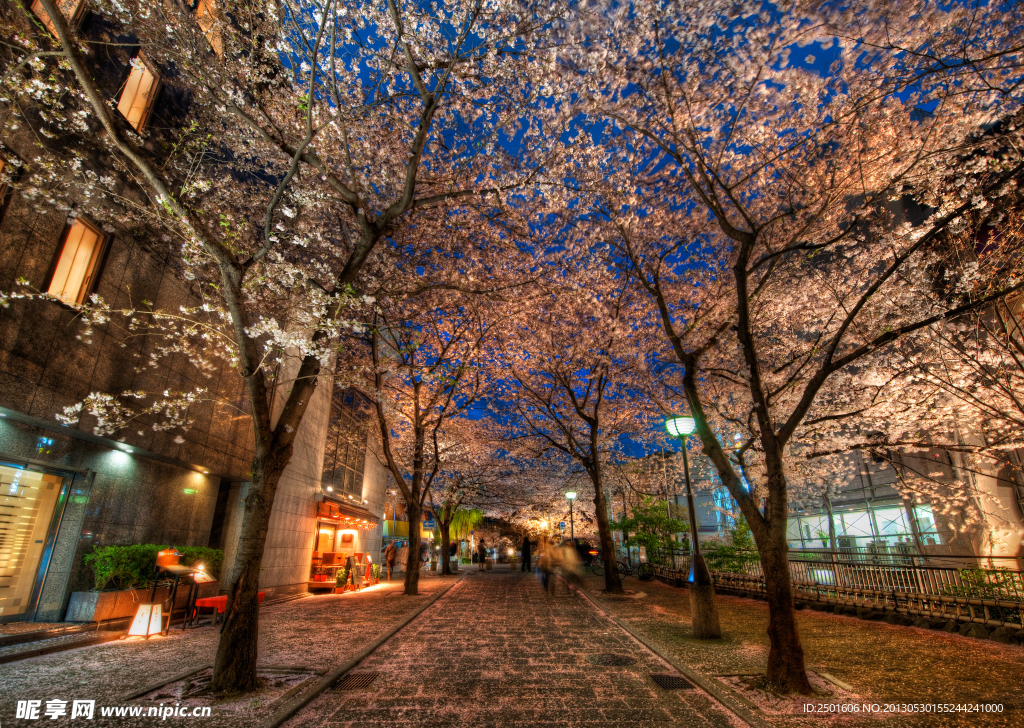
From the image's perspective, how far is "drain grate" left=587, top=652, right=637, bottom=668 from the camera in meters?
7.22

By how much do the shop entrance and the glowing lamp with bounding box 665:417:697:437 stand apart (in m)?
13.4

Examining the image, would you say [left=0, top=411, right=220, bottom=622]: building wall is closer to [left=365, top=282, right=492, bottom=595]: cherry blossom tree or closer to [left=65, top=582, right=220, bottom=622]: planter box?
[left=65, top=582, right=220, bottom=622]: planter box

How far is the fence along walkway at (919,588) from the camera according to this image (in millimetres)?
9398

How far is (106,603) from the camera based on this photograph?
8992 millimetres

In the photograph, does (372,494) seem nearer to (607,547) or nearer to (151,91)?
(607,547)

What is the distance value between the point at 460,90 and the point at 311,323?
641 centimetres

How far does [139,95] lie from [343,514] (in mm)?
16272

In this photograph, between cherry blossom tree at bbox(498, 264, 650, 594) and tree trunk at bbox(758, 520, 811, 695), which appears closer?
tree trunk at bbox(758, 520, 811, 695)

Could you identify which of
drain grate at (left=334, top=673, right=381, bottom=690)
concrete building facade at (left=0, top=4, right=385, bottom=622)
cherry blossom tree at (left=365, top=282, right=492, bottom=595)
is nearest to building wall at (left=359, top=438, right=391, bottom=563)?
cherry blossom tree at (left=365, top=282, right=492, bottom=595)

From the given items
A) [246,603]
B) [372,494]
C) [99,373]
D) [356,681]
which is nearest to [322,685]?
[356,681]

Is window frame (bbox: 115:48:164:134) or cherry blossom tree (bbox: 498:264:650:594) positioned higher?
window frame (bbox: 115:48:164:134)

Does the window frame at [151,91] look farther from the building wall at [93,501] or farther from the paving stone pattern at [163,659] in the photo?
the paving stone pattern at [163,659]

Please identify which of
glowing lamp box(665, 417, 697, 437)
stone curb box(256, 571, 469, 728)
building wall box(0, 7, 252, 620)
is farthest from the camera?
glowing lamp box(665, 417, 697, 437)

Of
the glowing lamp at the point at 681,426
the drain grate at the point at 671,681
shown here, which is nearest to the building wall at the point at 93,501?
the drain grate at the point at 671,681
